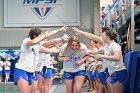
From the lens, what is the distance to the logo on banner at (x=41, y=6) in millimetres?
20406

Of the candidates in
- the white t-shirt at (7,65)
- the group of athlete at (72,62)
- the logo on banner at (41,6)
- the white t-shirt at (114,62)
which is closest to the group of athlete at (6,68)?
the white t-shirt at (7,65)

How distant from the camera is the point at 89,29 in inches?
792

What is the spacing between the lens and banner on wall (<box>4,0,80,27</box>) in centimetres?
2014

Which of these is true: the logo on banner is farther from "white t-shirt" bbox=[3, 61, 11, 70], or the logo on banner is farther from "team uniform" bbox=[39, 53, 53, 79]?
"team uniform" bbox=[39, 53, 53, 79]

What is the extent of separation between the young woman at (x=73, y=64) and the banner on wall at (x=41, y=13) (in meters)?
12.7

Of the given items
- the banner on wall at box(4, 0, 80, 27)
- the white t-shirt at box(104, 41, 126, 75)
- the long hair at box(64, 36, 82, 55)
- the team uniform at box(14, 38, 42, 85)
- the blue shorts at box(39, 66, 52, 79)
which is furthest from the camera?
the banner on wall at box(4, 0, 80, 27)

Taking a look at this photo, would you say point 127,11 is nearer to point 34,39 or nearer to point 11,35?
point 34,39

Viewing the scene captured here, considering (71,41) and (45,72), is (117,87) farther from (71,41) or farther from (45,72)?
(45,72)

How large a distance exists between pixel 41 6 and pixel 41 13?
467 mm

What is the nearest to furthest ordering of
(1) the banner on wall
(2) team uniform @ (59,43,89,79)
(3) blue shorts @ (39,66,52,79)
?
(2) team uniform @ (59,43,89,79)
(3) blue shorts @ (39,66,52,79)
(1) the banner on wall

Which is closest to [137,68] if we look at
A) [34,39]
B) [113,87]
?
[113,87]

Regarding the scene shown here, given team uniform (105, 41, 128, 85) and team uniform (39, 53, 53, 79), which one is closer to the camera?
team uniform (105, 41, 128, 85)

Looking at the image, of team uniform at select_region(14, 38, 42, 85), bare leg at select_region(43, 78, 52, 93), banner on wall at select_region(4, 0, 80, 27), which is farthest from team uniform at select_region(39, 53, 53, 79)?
banner on wall at select_region(4, 0, 80, 27)

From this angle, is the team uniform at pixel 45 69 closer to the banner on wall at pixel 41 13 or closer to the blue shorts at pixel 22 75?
the blue shorts at pixel 22 75
